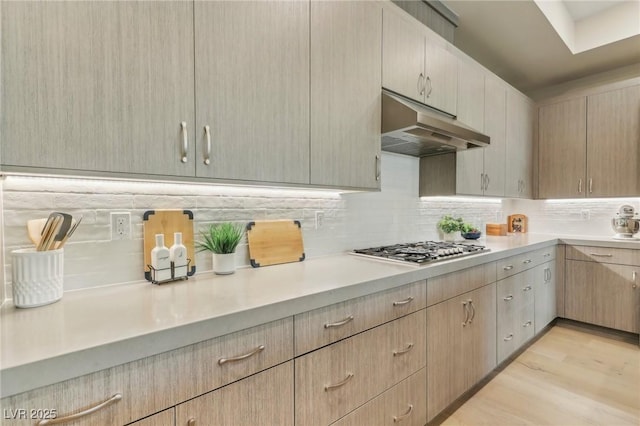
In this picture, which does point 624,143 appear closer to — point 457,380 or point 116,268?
point 457,380

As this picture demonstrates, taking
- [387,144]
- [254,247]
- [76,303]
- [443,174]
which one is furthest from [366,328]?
[443,174]

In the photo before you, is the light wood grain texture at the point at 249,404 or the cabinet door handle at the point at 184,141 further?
the cabinet door handle at the point at 184,141

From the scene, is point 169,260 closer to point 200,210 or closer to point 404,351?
point 200,210

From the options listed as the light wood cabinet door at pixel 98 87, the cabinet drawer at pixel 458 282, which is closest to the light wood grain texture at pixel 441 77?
→ the cabinet drawer at pixel 458 282

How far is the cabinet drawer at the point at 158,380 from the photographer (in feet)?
2.23

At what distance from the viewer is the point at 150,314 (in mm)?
905

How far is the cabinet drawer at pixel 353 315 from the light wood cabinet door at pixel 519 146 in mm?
2278

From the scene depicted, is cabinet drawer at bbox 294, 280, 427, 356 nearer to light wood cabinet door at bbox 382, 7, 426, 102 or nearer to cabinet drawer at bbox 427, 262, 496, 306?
cabinet drawer at bbox 427, 262, 496, 306

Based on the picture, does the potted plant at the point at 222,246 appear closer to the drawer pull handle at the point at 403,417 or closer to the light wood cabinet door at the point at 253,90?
the light wood cabinet door at the point at 253,90

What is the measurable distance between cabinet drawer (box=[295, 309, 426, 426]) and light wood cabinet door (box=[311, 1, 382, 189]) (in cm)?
78

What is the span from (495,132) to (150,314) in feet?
10.4

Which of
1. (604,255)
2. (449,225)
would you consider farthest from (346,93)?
(604,255)

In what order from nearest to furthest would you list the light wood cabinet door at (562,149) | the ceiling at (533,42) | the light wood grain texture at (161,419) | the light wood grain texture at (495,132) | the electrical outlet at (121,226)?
the light wood grain texture at (161,419)
the electrical outlet at (121,226)
the ceiling at (533,42)
the light wood grain texture at (495,132)
the light wood cabinet door at (562,149)

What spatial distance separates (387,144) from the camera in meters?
2.17
